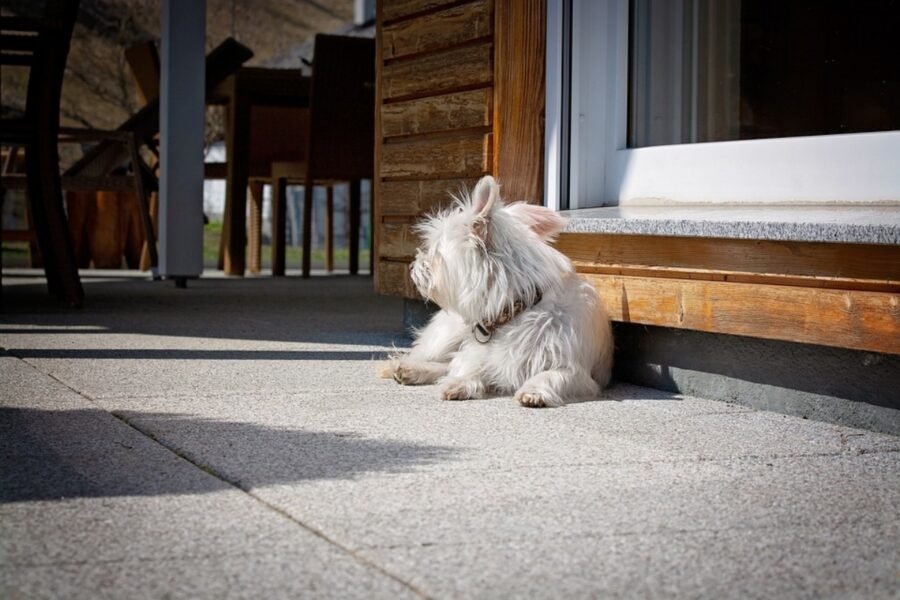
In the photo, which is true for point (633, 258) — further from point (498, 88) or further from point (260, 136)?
point (260, 136)

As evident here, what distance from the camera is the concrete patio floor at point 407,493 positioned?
5.66 feet

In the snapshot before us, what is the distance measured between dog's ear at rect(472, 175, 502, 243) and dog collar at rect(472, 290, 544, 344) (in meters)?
0.22

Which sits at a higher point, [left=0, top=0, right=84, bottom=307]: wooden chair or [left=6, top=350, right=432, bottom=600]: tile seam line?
[left=0, top=0, right=84, bottom=307]: wooden chair

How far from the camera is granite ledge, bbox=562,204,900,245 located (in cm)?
284

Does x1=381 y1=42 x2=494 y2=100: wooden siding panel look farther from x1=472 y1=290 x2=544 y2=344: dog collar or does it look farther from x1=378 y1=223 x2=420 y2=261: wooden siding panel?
x1=472 y1=290 x2=544 y2=344: dog collar

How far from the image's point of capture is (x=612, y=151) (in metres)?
4.28

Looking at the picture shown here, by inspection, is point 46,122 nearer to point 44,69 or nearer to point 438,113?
point 44,69

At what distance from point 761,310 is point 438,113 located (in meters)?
2.00

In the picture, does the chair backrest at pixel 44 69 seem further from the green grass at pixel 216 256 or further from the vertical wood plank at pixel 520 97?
the green grass at pixel 216 256

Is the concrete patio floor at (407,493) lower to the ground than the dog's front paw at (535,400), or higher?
lower

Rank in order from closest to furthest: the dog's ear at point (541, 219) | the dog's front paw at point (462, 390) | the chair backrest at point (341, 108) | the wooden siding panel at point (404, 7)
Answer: the dog's front paw at point (462, 390) < the dog's ear at point (541, 219) < the wooden siding panel at point (404, 7) < the chair backrest at point (341, 108)

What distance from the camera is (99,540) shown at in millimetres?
1882

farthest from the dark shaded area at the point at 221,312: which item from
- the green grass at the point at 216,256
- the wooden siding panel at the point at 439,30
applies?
the green grass at the point at 216,256

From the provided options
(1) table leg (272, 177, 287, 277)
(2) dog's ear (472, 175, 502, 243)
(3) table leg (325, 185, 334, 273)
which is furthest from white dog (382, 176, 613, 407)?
(3) table leg (325, 185, 334, 273)
